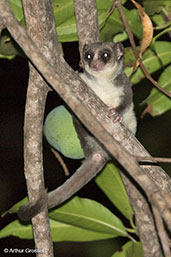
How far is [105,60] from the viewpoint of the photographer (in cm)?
371

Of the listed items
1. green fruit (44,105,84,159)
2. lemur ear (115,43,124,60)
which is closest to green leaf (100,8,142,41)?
lemur ear (115,43,124,60)

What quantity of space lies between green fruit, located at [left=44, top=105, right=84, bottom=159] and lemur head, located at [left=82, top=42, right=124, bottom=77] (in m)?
0.49

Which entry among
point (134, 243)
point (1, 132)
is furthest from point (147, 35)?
point (1, 132)

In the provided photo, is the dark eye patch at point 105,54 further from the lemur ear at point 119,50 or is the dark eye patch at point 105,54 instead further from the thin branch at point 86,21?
the thin branch at point 86,21

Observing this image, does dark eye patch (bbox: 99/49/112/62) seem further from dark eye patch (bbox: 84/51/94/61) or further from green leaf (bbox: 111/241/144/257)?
green leaf (bbox: 111/241/144/257)

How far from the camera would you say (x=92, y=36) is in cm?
310

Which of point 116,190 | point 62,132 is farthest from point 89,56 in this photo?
point 116,190

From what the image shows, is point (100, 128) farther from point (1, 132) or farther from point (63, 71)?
point (1, 132)

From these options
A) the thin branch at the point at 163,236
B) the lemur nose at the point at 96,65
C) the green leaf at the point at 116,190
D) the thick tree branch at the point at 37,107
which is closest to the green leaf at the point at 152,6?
the lemur nose at the point at 96,65

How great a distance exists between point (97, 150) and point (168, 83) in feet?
2.36

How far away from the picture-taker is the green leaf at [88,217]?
10.1ft

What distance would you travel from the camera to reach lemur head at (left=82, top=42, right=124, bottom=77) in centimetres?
347

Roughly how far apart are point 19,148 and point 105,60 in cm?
288

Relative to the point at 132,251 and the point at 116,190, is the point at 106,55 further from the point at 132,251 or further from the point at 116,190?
the point at 132,251
